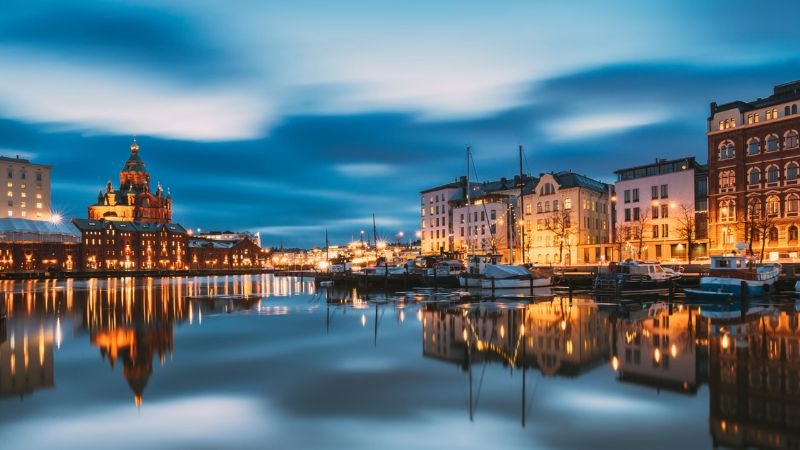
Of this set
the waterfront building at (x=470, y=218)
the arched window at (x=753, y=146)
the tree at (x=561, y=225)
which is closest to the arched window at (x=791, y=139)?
the arched window at (x=753, y=146)

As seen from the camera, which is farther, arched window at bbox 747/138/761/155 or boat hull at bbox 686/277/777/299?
arched window at bbox 747/138/761/155

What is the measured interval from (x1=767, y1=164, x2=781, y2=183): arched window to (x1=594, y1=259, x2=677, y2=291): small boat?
26243mm

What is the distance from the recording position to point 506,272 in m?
67.1

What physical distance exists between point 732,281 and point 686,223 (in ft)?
128

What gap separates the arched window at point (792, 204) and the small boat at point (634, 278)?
24342mm

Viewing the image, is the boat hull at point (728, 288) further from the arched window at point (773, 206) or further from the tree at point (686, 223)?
the tree at point (686, 223)

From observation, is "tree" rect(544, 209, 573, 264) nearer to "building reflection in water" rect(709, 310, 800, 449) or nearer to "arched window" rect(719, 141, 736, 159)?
"arched window" rect(719, 141, 736, 159)

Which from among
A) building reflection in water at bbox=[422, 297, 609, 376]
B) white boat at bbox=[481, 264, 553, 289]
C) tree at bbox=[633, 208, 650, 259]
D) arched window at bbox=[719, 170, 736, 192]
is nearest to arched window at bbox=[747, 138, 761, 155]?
arched window at bbox=[719, 170, 736, 192]

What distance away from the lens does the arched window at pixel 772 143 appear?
7569 cm

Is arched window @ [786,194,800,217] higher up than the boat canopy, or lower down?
higher up

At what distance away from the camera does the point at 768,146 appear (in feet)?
250

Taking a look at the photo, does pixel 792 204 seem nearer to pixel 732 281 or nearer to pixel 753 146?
pixel 753 146

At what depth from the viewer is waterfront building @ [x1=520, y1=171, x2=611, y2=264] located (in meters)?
104

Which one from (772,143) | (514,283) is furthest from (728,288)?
(772,143)
